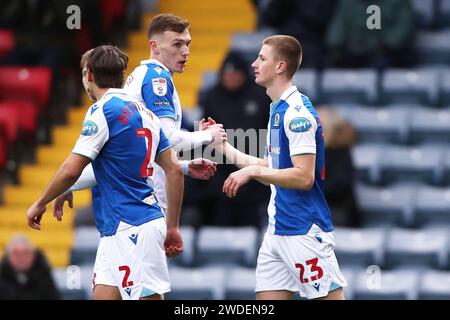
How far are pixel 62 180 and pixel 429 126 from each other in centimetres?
551

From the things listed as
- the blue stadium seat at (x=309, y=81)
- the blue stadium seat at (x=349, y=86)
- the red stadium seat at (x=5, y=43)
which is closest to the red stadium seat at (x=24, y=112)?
the red stadium seat at (x=5, y=43)

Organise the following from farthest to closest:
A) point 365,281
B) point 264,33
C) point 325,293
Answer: point 264,33 < point 365,281 < point 325,293

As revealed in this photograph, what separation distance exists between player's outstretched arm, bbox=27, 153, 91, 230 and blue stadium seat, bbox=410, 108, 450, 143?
5378 millimetres

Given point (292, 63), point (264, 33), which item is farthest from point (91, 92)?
point (264, 33)

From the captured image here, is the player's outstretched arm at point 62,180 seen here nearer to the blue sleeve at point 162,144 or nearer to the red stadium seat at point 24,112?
the blue sleeve at point 162,144

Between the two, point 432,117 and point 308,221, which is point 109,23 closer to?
point 432,117

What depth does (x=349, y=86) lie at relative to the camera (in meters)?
12.6

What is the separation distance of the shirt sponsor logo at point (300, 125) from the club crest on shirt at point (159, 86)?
75 cm

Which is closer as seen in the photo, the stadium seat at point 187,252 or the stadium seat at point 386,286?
the stadium seat at point 386,286

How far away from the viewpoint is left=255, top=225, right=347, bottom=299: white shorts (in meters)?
7.76

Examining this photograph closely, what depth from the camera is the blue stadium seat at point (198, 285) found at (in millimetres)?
10680

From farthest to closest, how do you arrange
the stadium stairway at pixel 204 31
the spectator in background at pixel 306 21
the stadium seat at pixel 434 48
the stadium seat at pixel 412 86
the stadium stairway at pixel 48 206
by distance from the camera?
the stadium stairway at pixel 204 31, the stadium seat at pixel 434 48, the spectator in background at pixel 306 21, the stadium seat at pixel 412 86, the stadium stairway at pixel 48 206

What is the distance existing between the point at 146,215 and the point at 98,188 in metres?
0.32
